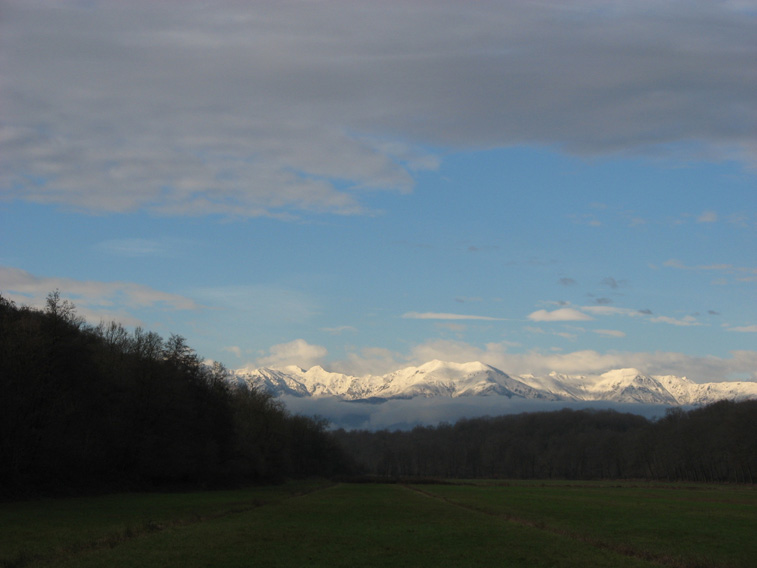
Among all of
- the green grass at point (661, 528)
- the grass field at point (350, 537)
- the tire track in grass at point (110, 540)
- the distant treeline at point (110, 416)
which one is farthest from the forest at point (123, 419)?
the green grass at point (661, 528)

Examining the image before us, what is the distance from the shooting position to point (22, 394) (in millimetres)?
51125

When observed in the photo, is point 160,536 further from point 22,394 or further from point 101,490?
point 101,490

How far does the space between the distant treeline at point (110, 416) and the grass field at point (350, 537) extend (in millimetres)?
6556

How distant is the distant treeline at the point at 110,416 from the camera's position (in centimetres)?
5097

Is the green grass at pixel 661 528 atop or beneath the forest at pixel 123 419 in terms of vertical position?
beneath

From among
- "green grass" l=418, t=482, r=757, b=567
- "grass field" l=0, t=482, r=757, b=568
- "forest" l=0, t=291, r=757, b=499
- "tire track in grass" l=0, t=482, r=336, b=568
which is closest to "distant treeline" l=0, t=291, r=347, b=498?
"forest" l=0, t=291, r=757, b=499

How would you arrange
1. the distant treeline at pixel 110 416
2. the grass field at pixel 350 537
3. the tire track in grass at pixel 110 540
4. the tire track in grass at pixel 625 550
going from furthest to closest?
the distant treeline at pixel 110 416 → the tire track in grass at pixel 625 550 → the grass field at pixel 350 537 → the tire track in grass at pixel 110 540

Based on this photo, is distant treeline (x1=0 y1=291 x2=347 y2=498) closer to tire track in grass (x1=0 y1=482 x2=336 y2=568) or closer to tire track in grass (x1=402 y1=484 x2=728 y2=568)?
tire track in grass (x1=0 y1=482 x2=336 y2=568)

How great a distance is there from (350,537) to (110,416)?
137ft

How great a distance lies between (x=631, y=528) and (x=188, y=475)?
54960mm

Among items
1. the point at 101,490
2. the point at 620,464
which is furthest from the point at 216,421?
the point at 620,464

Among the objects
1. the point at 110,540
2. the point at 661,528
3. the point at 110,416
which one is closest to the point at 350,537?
the point at 110,540

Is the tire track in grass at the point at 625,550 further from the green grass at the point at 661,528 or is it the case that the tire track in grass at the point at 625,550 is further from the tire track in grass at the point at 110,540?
the tire track in grass at the point at 110,540

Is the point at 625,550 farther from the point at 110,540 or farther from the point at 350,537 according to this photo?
the point at 110,540
